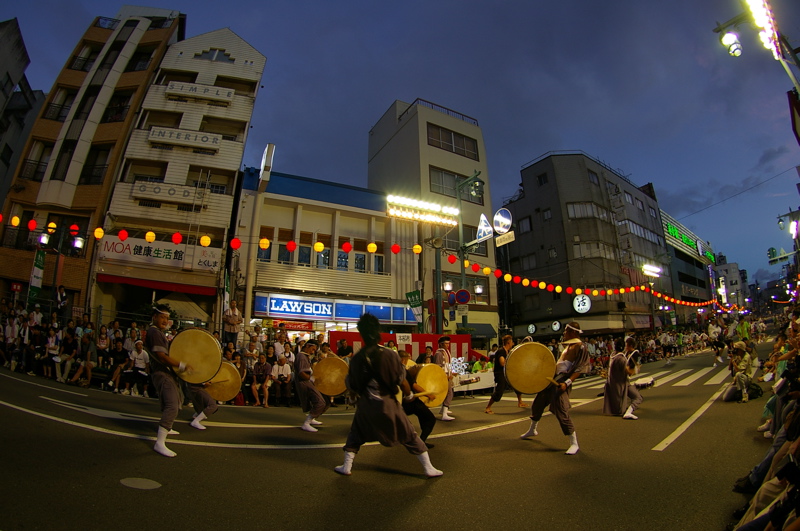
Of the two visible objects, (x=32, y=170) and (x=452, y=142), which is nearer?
(x=32, y=170)

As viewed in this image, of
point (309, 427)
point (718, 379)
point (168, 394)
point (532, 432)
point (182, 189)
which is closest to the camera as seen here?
point (168, 394)

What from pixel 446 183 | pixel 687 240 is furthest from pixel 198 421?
pixel 687 240

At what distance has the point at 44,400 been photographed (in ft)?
23.4

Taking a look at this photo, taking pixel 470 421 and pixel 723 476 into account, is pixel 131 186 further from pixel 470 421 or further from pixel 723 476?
pixel 723 476

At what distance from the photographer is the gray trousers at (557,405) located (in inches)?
220

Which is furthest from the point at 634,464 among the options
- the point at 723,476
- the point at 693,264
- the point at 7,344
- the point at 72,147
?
the point at 693,264

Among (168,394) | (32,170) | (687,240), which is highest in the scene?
(687,240)

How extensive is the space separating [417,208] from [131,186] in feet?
48.2

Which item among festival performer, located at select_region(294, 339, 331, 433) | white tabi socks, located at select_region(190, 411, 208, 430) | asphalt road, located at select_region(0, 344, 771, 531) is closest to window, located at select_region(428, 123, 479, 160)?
festival performer, located at select_region(294, 339, 331, 433)

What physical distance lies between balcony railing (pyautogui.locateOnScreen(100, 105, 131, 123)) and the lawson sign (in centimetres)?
1300

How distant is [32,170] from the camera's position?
20.4 m

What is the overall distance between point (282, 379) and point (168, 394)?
21.6 feet

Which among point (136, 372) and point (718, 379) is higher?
point (136, 372)

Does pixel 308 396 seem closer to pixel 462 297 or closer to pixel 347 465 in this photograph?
pixel 347 465
